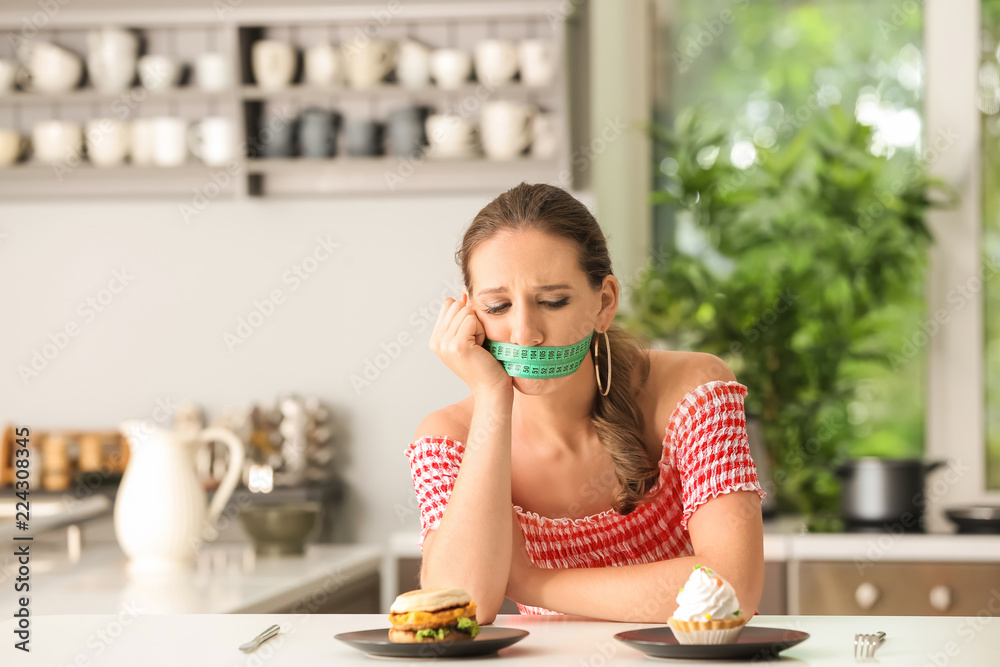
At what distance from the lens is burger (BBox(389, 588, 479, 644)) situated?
104 cm

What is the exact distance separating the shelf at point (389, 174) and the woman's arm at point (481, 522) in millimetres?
1583

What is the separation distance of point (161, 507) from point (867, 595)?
171 centimetres

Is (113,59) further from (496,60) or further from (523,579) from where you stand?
(523,579)

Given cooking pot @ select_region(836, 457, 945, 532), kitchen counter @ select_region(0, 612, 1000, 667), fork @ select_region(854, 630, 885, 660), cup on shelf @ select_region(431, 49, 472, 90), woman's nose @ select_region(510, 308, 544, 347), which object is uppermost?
cup on shelf @ select_region(431, 49, 472, 90)

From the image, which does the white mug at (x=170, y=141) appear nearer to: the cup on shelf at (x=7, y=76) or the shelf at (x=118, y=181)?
the shelf at (x=118, y=181)

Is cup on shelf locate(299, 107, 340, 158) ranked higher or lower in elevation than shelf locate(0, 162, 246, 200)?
higher

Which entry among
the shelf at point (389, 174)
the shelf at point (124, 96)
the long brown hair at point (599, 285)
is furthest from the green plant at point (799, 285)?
the shelf at point (124, 96)

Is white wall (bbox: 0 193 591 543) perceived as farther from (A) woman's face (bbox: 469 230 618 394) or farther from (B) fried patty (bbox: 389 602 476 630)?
(B) fried patty (bbox: 389 602 476 630)

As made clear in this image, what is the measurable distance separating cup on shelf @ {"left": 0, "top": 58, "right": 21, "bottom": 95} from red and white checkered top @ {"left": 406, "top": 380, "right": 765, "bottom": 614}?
218 cm

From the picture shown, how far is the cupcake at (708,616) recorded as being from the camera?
1.03 meters

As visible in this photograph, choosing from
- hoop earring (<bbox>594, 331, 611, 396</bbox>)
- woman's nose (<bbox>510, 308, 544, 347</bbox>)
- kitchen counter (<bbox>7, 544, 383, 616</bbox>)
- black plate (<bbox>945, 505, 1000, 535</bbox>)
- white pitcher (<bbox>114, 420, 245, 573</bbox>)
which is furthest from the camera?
black plate (<bbox>945, 505, 1000, 535</bbox>)

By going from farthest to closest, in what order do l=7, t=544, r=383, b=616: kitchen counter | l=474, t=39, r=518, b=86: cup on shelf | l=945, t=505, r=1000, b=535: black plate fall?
l=474, t=39, r=518, b=86: cup on shelf, l=945, t=505, r=1000, b=535: black plate, l=7, t=544, r=383, b=616: kitchen counter

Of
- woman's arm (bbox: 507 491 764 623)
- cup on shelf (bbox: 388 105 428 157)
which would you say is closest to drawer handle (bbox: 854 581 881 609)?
woman's arm (bbox: 507 491 764 623)

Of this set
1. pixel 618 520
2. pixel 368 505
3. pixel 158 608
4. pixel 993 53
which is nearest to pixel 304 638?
pixel 618 520
